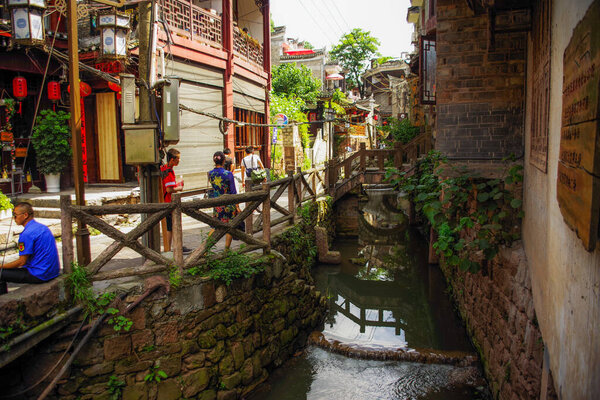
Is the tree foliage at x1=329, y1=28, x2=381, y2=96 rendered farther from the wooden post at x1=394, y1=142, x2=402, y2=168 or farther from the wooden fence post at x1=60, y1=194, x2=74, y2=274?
the wooden fence post at x1=60, y1=194, x2=74, y2=274

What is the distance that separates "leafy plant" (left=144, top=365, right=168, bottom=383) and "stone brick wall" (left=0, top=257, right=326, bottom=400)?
2 cm

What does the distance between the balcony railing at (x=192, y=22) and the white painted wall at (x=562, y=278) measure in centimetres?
958

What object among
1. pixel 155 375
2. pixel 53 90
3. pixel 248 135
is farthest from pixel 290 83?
pixel 155 375

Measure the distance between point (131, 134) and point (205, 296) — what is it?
2402mm

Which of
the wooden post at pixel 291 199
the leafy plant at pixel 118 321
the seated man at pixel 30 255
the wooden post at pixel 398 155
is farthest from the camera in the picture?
the wooden post at pixel 398 155

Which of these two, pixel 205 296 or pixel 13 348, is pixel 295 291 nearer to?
pixel 205 296

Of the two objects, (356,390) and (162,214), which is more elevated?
(162,214)

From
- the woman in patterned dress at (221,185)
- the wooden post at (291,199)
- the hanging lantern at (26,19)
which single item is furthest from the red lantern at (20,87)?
the wooden post at (291,199)

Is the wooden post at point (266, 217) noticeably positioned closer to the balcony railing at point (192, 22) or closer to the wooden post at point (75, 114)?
the wooden post at point (75, 114)

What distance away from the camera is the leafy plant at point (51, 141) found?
10.5 metres

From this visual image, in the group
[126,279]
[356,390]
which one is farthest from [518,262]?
[126,279]

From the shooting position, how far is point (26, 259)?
15.8 feet

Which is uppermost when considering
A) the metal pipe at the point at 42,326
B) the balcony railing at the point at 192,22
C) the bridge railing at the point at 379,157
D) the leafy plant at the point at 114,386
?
the balcony railing at the point at 192,22

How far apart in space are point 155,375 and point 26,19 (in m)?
6.47
